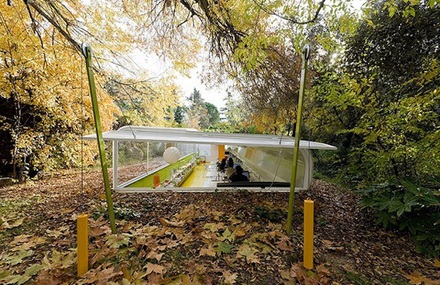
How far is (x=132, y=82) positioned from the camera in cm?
698

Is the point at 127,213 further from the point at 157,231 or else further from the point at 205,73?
the point at 205,73

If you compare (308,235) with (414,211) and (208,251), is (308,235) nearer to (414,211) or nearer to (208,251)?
(208,251)

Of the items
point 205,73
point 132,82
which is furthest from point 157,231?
point 132,82

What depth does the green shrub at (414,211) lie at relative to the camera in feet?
9.52

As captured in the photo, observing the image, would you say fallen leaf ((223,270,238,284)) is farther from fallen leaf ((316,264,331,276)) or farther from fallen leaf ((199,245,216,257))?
fallen leaf ((316,264,331,276))

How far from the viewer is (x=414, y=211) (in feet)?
10.6

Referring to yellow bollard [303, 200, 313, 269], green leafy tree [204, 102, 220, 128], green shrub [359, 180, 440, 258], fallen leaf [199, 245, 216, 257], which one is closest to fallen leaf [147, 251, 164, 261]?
fallen leaf [199, 245, 216, 257]

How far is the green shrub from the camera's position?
290cm

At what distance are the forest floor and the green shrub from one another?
0.63 ft

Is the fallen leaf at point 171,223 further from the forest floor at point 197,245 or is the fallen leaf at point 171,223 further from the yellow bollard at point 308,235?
the yellow bollard at point 308,235

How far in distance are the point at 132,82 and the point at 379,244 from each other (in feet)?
24.5

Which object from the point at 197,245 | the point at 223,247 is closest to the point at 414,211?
the point at 223,247

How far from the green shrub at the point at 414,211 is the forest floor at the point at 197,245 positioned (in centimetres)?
19

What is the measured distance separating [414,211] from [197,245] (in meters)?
3.36
